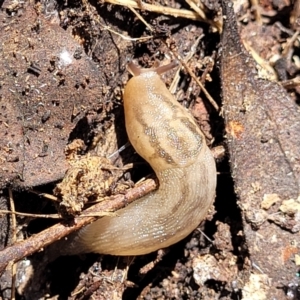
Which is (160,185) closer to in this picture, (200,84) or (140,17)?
(200,84)

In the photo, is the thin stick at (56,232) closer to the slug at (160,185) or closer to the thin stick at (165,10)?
the slug at (160,185)

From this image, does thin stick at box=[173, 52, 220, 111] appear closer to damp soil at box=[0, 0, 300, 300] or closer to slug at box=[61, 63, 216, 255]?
damp soil at box=[0, 0, 300, 300]

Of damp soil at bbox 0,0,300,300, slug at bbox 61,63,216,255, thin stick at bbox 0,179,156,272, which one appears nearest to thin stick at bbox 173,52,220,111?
damp soil at bbox 0,0,300,300

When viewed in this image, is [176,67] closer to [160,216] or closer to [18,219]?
[160,216]

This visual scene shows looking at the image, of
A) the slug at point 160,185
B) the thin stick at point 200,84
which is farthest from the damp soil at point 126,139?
the slug at point 160,185

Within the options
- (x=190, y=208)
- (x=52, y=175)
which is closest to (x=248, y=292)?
(x=190, y=208)
